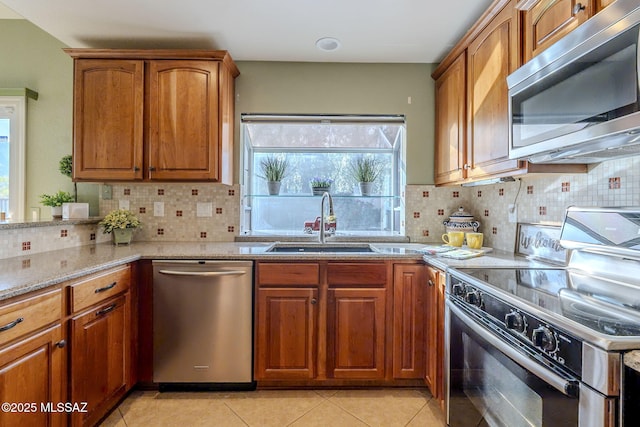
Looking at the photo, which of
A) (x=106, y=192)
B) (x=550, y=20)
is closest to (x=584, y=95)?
(x=550, y=20)

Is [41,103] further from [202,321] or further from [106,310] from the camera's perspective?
[202,321]

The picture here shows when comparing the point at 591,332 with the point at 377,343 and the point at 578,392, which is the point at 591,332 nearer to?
the point at 578,392

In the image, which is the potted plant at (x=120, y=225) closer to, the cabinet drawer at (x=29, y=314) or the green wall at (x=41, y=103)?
the green wall at (x=41, y=103)

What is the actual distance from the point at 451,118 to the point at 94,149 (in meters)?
2.56

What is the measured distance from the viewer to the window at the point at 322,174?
112 inches

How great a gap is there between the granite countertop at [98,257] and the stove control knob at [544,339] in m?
1.04

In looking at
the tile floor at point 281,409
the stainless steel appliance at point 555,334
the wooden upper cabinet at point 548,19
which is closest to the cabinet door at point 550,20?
the wooden upper cabinet at point 548,19

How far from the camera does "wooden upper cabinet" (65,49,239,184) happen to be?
2277 mm

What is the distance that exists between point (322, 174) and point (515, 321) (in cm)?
204

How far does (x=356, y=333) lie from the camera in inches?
79.4

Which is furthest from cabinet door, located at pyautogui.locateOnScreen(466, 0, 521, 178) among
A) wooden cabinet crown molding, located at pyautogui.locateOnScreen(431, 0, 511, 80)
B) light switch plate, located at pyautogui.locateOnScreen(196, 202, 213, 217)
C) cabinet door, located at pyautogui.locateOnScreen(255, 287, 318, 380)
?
light switch plate, located at pyautogui.locateOnScreen(196, 202, 213, 217)

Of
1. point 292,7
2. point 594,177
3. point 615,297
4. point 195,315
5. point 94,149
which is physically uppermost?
point 292,7

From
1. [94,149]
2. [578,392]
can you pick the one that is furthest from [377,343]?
[94,149]

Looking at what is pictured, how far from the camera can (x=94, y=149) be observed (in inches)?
90.2
